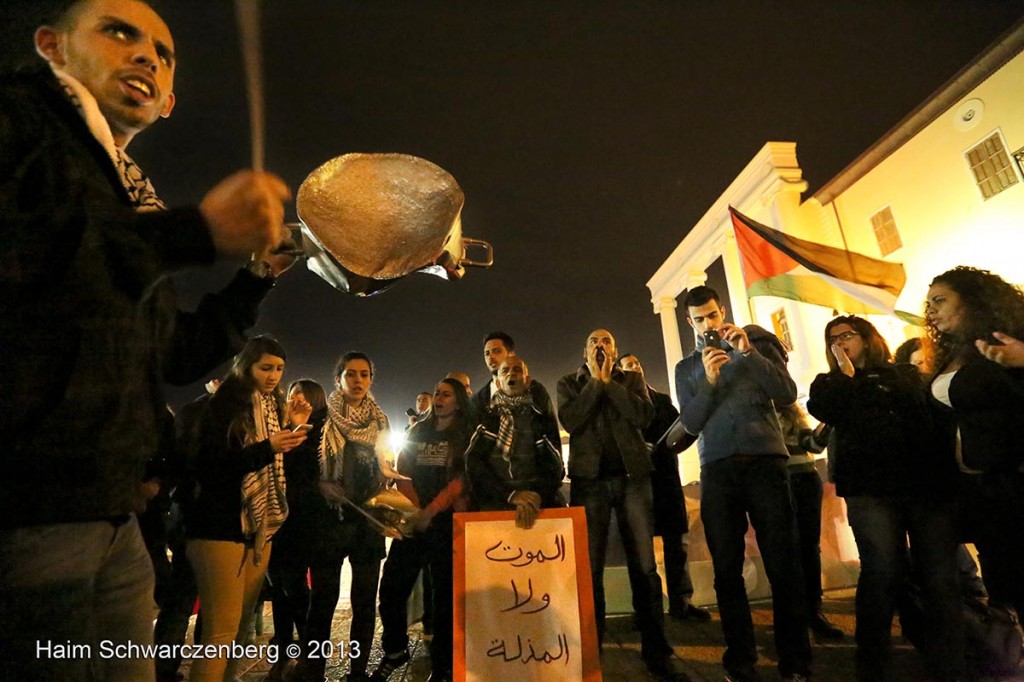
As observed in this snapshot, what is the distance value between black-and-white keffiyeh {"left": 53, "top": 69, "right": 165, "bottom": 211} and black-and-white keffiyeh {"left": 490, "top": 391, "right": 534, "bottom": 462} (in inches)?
105

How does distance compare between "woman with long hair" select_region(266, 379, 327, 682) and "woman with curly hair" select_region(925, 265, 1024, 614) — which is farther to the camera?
"woman with long hair" select_region(266, 379, 327, 682)

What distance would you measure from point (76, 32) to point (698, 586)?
5.46 meters

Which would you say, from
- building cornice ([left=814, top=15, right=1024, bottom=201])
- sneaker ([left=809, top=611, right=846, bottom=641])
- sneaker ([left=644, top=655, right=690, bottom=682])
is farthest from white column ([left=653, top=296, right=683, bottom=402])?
sneaker ([left=644, top=655, right=690, bottom=682])

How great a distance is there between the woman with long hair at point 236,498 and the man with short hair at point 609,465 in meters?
1.90

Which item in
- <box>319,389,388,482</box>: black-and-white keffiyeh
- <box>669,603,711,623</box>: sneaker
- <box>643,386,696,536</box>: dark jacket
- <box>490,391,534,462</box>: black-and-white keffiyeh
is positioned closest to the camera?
<box>490,391,534,462</box>: black-and-white keffiyeh

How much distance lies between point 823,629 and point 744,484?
5.25 feet

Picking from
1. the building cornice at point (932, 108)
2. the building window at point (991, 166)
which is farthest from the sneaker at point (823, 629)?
the building cornice at point (932, 108)

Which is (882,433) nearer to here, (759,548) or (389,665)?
(759,548)

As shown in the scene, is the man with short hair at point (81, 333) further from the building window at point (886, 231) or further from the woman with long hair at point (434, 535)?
the building window at point (886, 231)

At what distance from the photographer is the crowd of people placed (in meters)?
0.85

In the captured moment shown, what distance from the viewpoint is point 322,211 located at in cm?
152

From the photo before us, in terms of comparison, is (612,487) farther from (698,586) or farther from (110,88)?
(110,88)

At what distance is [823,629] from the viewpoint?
12.0 feet

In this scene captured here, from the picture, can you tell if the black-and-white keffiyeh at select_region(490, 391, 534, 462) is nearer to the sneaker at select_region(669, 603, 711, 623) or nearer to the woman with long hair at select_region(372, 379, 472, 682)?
the woman with long hair at select_region(372, 379, 472, 682)
